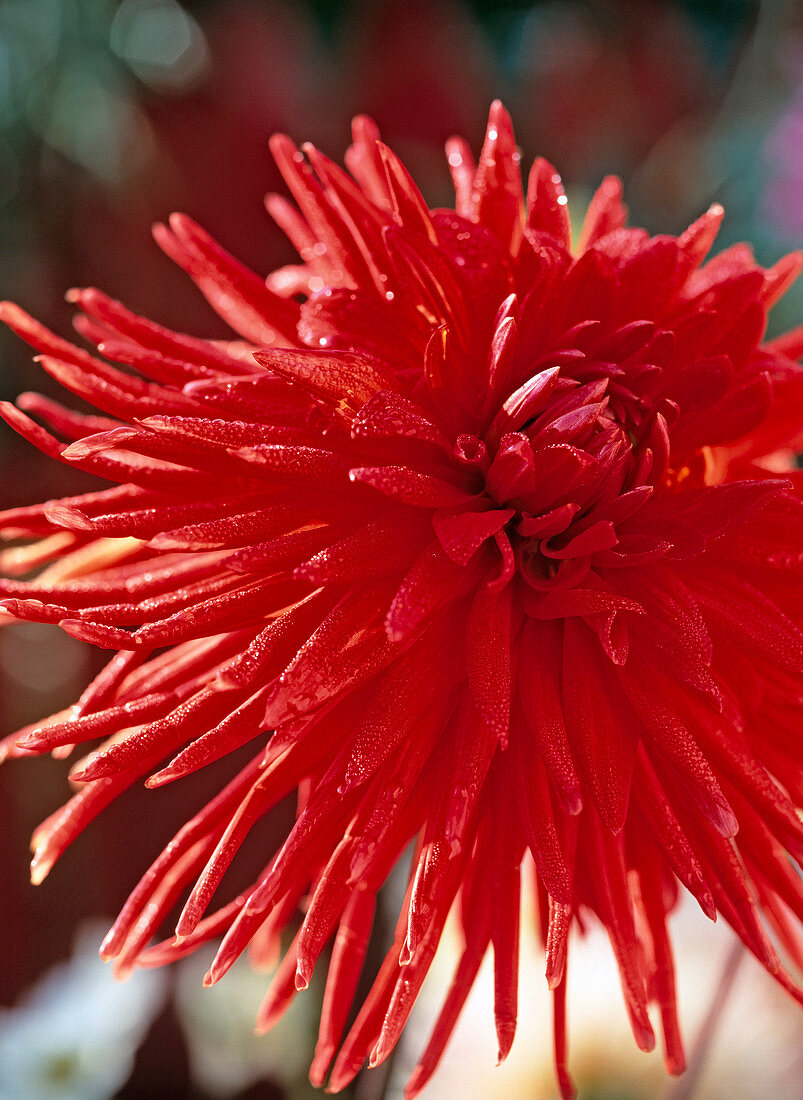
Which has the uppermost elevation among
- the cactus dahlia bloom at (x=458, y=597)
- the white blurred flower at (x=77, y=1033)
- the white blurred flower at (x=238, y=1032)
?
the cactus dahlia bloom at (x=458, y=597)

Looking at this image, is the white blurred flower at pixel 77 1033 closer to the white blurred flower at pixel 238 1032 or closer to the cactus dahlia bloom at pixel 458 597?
the white blurred flower at pixel 238 1032

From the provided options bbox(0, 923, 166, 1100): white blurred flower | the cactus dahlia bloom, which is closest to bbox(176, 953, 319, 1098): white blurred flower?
bbox(0, 923, 166, 1100): white blurred flower

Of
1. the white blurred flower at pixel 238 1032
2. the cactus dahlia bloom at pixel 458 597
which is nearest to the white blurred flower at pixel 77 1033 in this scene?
the white blurred flower at pixel 238 1032

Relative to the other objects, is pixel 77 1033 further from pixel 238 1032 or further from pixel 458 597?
pixel 458 597

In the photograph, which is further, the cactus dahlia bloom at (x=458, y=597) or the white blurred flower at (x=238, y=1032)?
the white blurred flower at (x=238, y=1032)

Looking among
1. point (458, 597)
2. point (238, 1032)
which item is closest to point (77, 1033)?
point (238, 1032)

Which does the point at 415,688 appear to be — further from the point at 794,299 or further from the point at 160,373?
the point at 794,299
